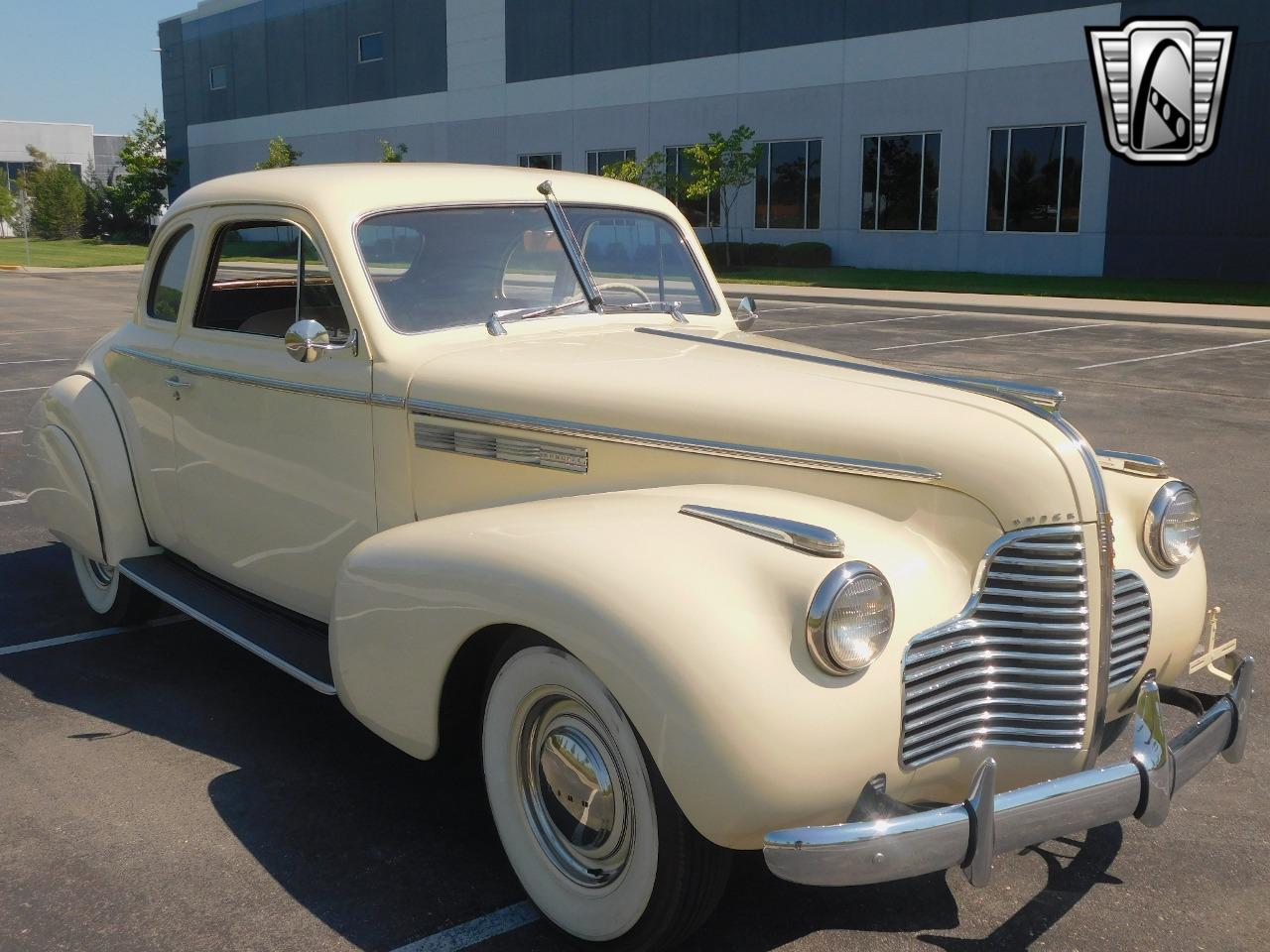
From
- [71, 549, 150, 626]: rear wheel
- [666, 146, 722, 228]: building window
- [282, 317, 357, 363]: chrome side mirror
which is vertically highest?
[666, 146, 722, 228]: building window

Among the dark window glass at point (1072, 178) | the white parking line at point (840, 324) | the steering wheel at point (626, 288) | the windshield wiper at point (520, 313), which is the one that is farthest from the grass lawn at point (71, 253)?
the windshield wiper at point (520, 313)

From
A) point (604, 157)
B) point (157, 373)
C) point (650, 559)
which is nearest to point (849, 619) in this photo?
point (650, 559)

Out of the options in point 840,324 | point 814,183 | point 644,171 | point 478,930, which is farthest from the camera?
point 644,171

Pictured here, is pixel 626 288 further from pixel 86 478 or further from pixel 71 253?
pixel 71 253

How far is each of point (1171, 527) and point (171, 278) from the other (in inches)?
152

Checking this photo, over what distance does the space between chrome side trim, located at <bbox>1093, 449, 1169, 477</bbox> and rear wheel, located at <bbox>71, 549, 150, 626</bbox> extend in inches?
153

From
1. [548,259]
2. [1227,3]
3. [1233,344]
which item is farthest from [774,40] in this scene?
[548,259]

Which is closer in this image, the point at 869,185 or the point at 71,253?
the point at 869,185

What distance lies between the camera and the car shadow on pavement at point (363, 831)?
3.15 metres

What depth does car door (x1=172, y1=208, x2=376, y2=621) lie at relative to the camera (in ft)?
13.4

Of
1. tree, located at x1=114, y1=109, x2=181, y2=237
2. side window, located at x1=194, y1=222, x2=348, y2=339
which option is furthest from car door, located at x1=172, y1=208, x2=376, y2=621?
tree, located at x1=114, y1=109, x2=181, y2=237

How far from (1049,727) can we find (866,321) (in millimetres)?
17113

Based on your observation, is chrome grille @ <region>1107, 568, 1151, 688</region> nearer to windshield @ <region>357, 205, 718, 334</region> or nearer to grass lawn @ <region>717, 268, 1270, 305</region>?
windshield @ <region>357, 205, 718, 334</region>

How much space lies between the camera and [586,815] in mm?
2990
